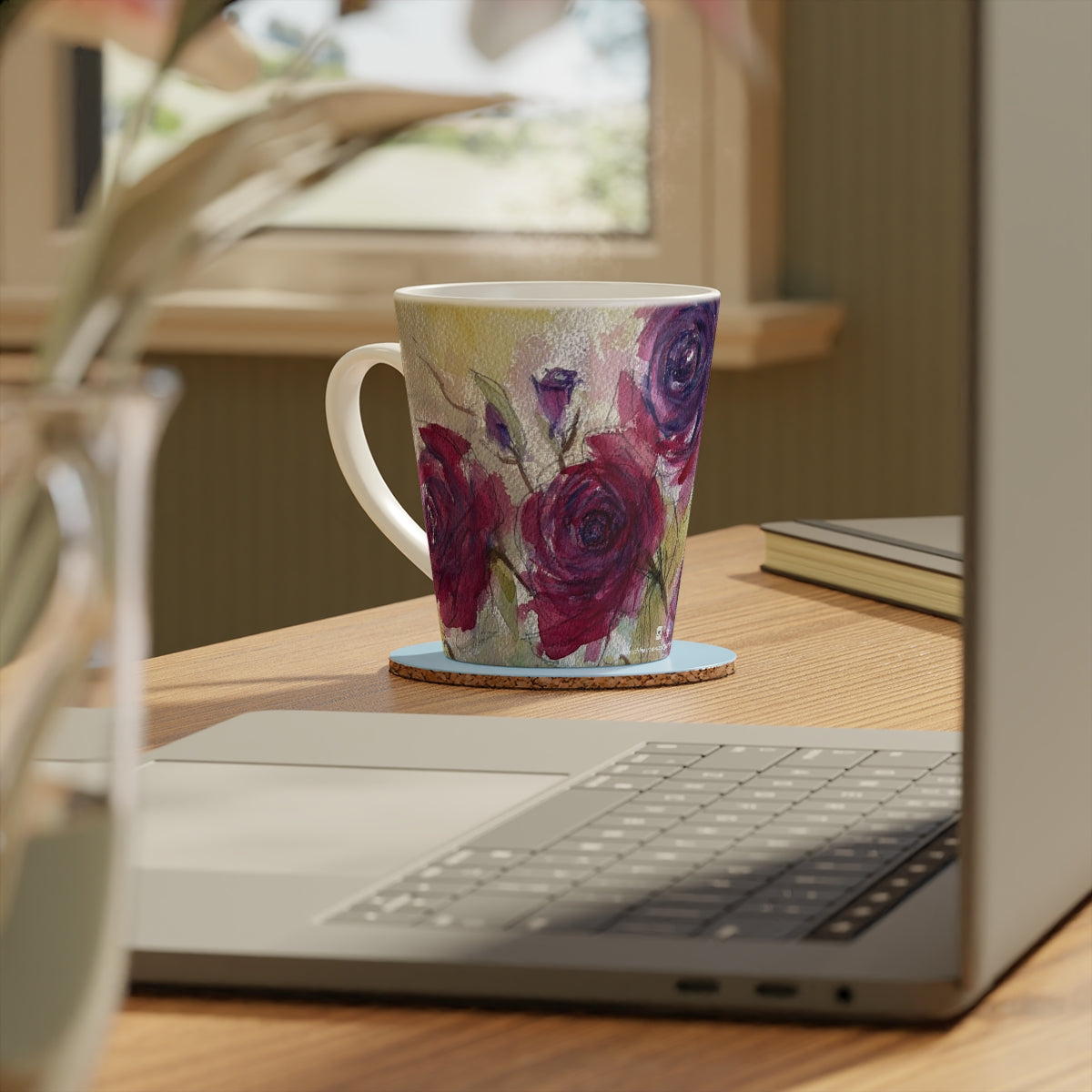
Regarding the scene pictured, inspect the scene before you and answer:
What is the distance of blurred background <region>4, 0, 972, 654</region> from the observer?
5.80 feet

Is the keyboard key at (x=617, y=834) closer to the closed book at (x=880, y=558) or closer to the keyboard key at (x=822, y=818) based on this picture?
the keyboard key at (x=822, y=818)

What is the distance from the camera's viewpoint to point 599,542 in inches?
23.5

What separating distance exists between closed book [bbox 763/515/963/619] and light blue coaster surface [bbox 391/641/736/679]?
13cm

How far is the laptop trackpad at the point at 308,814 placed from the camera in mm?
399

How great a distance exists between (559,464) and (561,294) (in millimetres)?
131

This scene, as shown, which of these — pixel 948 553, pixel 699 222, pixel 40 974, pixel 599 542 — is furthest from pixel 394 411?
pixel 40 974

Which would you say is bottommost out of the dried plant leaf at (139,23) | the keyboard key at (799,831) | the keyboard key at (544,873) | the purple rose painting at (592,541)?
the keyboard key at (544,873)

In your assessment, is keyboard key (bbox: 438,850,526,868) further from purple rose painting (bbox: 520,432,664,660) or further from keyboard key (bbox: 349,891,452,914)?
purple rose painting (bbox: 520,432,664,660)

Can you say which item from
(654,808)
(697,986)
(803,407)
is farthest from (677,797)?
(803,407)

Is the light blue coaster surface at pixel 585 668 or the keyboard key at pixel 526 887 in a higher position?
the keyboard key at pixel 526 887

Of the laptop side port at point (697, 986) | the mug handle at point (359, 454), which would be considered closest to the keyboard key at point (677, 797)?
the laptop side port at point (697, 986)

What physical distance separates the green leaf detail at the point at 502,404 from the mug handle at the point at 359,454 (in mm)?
94

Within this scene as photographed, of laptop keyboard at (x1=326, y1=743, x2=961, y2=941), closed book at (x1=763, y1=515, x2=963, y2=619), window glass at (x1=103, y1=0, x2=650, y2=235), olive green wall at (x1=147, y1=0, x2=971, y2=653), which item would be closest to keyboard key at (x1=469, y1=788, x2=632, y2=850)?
laptop keyboard at (x1=326, y1=743, x2=961, y2=941)

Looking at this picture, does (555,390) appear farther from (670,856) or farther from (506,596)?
(670,856)
